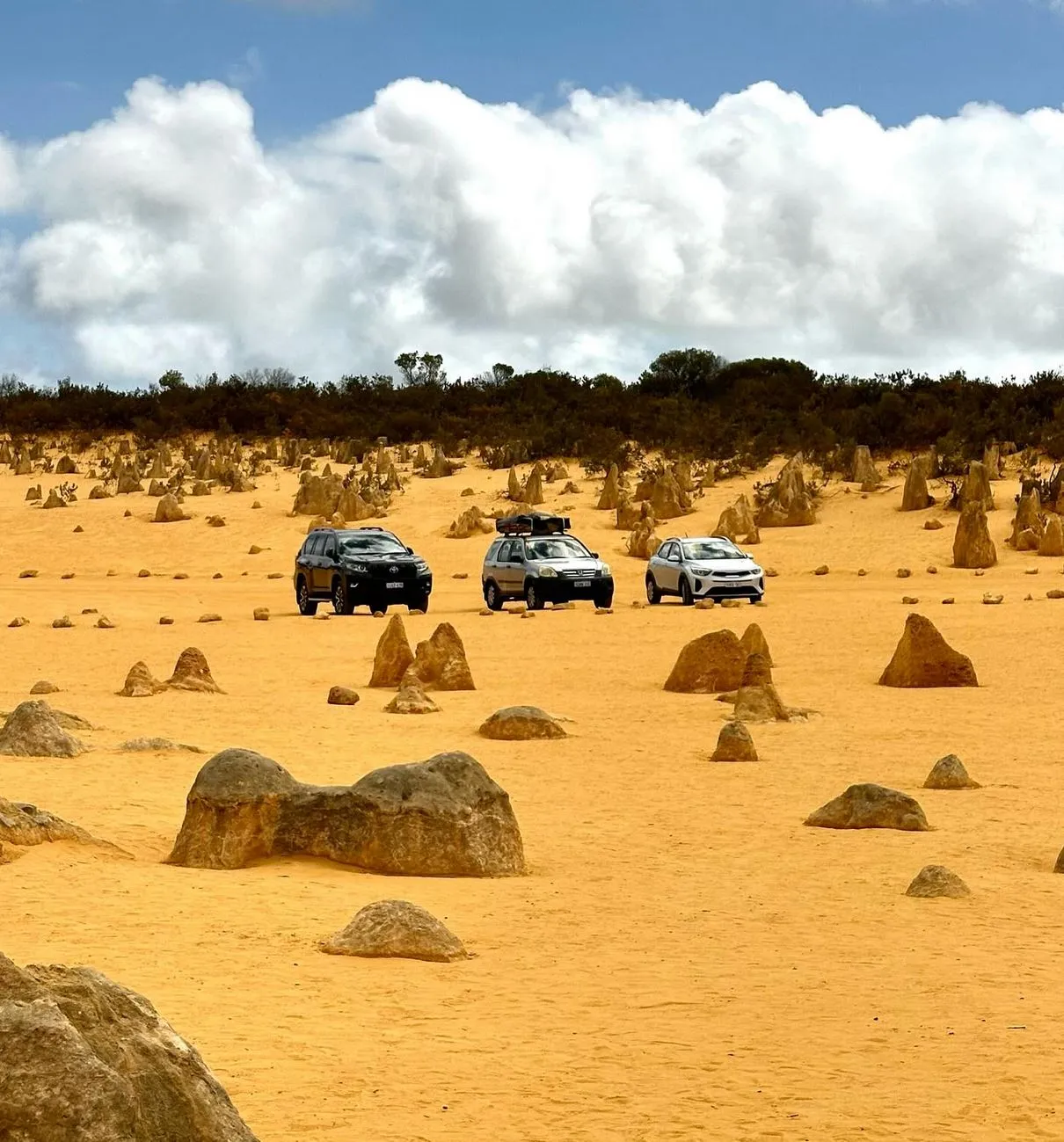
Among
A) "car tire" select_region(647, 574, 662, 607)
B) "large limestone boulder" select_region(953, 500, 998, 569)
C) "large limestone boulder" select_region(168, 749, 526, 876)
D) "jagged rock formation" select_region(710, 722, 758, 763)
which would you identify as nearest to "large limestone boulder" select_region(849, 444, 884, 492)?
"large limestone boulder" select_region(953, 500, 998, 569)

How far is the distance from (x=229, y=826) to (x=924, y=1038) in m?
4.90

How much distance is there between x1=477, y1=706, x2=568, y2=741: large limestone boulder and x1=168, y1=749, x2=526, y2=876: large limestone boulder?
651cm

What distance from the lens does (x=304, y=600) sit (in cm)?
3288

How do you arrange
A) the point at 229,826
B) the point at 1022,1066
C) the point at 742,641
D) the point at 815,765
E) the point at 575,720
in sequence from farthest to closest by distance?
the point at 742,641, the point at 575,720, the point at 815,765, the point at 229,826, the point at 1022,1066

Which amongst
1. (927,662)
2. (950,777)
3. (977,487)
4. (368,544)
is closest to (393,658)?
(927,662)

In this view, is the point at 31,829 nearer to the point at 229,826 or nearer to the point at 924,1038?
the point at 229,826

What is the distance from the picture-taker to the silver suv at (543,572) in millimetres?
33156

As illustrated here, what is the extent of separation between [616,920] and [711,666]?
12.1 meters

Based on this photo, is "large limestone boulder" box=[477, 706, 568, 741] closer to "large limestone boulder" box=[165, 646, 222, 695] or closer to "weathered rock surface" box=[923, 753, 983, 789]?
"weathered rock surface" box=[923, 753, 983, 789]

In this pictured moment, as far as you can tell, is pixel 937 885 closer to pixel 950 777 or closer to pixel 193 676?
→ pixel 950 777

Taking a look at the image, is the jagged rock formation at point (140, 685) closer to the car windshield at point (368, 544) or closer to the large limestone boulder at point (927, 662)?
the large limestone boulder at point (927, 662)

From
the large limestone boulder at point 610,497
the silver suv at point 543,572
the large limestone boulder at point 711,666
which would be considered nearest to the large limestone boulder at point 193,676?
the large limestone boulder at point 711,666

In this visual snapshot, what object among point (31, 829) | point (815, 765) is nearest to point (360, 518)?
point (815, 765)

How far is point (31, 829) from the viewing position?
10648 millimetres
